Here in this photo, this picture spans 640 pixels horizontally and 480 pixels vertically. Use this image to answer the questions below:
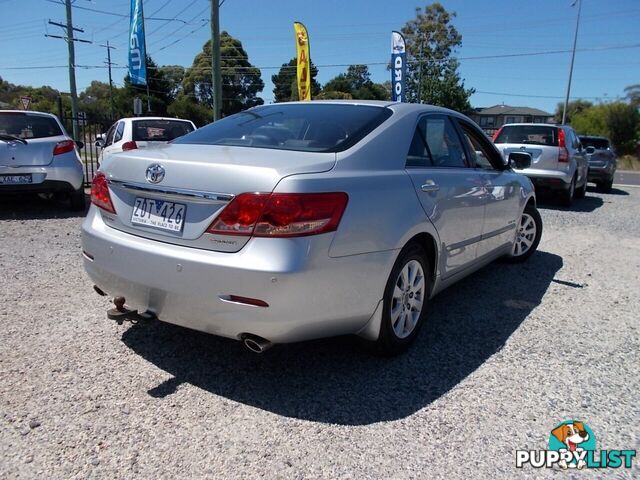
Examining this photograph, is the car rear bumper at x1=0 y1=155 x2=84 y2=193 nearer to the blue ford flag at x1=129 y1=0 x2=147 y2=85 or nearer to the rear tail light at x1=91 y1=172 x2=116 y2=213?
the rear tail light at x1=91 y1=172 x2=116 y2=213

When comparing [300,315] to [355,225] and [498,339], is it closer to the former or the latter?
[355,225]

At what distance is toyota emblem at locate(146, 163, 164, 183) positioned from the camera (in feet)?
8.49

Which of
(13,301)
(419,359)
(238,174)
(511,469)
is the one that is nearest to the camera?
(511,469)

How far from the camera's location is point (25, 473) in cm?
203

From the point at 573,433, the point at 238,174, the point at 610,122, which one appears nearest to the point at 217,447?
the point at 238,174

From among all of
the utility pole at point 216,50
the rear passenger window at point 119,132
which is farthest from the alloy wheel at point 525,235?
the utility pole at point 216,50

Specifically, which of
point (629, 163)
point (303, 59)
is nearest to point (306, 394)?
point (303, 59)

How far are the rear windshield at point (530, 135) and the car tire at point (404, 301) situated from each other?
26.3ft

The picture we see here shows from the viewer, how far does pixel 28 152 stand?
7.05 metres

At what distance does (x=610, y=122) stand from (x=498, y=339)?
42.2 meters

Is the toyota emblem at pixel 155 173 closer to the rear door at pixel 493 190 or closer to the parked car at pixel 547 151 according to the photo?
the rear door at pixel 493 190

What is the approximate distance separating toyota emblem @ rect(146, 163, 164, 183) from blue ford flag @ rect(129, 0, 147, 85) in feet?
47.2

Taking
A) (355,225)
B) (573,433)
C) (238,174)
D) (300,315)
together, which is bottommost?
(573,433)

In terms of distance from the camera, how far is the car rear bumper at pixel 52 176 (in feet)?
22.9
